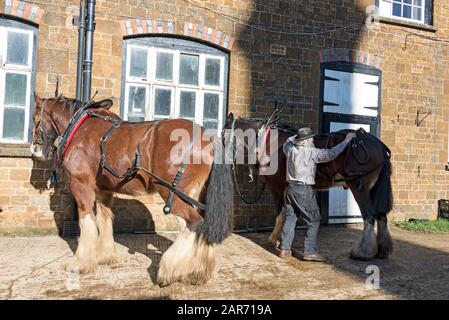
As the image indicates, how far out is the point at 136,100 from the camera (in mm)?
7273

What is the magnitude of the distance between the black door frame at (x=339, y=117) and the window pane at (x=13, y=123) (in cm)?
560

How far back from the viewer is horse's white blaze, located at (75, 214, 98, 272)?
4.61m

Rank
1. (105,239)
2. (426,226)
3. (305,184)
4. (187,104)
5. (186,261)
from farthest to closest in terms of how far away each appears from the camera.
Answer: (426,226)
(187,104)
(305,184)
(105,239)
(186,261)

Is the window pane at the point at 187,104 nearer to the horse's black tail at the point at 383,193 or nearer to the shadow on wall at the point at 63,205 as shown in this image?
the shadow on wall at the point at 63,205

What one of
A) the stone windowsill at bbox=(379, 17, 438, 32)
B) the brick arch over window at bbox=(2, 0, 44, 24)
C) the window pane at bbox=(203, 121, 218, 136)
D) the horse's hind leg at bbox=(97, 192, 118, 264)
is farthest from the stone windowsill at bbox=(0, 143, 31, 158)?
the stone windowsill at bbox=(379, 17, 438, 32)

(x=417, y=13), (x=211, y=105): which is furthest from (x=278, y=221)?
(x=417, y=13)

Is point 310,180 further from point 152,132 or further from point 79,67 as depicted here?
point 79,67

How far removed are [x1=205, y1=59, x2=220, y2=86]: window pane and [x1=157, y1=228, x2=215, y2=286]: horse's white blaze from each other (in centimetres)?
414

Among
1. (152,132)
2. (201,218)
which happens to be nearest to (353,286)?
(201,218)

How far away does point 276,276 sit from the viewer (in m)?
4.75

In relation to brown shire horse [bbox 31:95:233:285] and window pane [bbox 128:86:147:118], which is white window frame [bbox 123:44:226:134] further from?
brown shire horse [bbox 31:95:233:285]

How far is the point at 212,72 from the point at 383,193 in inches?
153

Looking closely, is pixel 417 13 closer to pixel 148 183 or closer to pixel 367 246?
pixel 367 246

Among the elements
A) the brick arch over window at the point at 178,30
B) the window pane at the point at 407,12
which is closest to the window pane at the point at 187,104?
the brick arch over window at the point at 178,30
